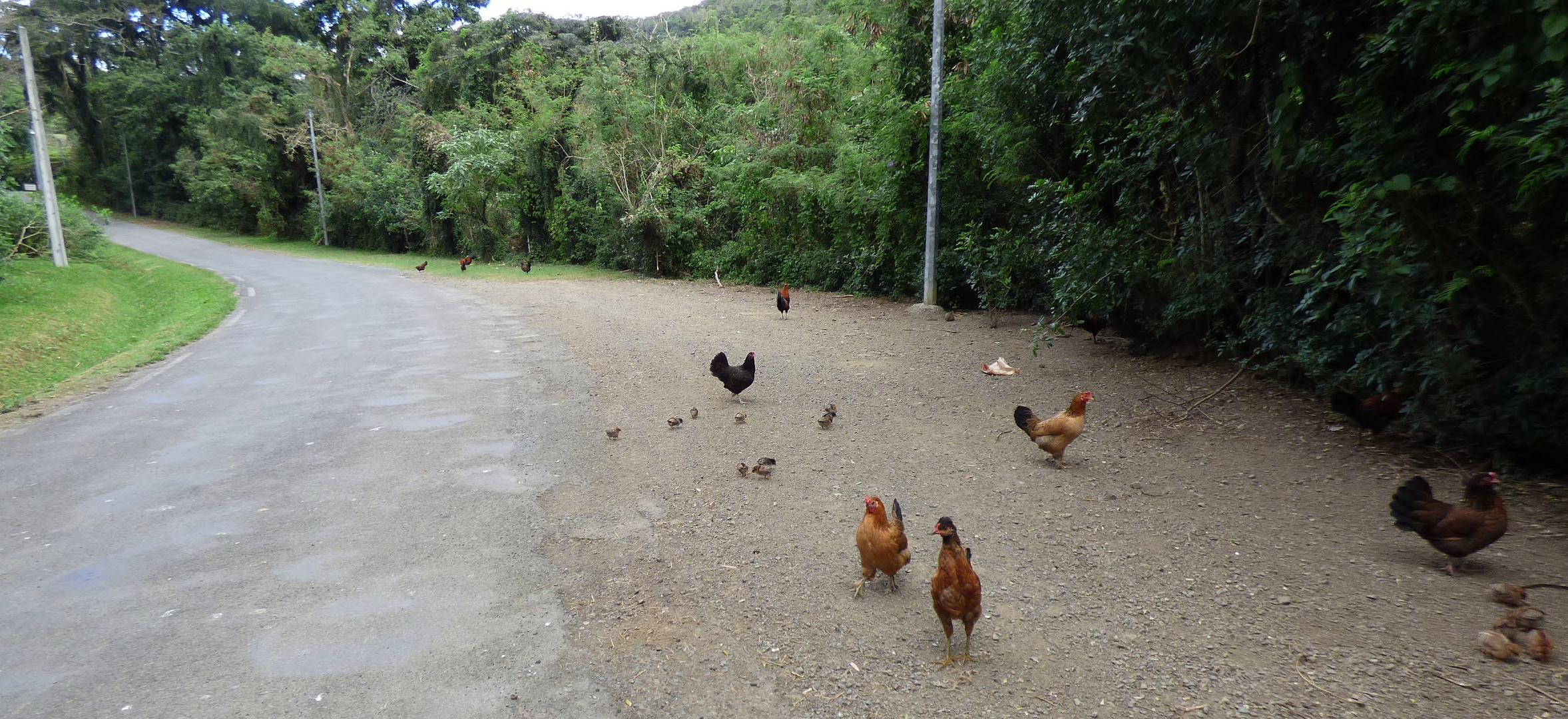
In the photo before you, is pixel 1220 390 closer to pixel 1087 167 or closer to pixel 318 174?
pixel 1087 167

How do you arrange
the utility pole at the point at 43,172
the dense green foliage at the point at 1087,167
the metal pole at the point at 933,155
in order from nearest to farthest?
the dense green foliage at the point at 1087,167
the metal pole at the point at 933,155
the utility pole at the point at 43,172

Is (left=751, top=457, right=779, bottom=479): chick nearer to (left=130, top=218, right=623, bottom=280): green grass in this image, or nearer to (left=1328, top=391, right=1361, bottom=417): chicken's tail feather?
(left=1328, top=391, right=1361, bottom=417): chicken's tail feather

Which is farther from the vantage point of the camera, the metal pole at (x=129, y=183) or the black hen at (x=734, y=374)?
the metal pole at (x=129, y=183)

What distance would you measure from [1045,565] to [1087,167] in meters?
6.77

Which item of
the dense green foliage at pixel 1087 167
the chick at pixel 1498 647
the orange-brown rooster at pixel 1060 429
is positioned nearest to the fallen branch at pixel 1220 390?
the dense green foliage at pixel 1087 167

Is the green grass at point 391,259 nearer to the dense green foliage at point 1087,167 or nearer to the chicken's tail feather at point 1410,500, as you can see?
the dense green foliage at point 1087,167

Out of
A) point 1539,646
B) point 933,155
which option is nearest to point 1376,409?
point 1539,646

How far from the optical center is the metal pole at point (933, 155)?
44.2 ft

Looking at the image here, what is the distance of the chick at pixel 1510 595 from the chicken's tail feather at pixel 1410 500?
47 centimetres

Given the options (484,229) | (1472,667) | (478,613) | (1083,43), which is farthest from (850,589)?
(484,229)

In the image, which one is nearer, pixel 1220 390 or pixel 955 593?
pixel 955 593

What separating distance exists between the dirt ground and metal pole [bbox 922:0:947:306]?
21.0 feet

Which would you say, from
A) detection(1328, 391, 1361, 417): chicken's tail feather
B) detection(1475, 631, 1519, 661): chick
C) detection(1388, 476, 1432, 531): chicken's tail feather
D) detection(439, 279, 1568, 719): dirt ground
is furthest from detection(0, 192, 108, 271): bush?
detection(1475, 631, 1519, 661): chick

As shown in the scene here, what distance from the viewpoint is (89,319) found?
52.3 feet
